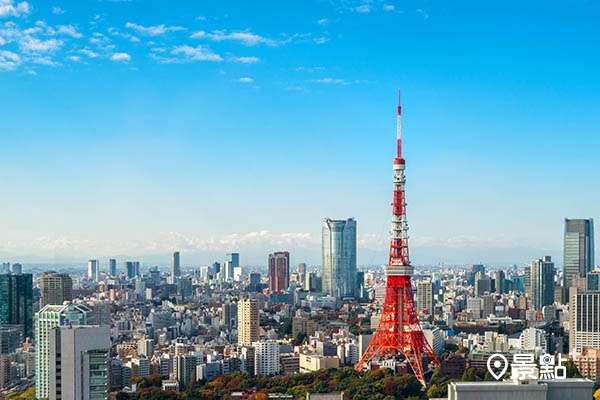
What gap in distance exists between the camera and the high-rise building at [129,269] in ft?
177

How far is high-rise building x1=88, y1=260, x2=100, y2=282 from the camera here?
48497mm

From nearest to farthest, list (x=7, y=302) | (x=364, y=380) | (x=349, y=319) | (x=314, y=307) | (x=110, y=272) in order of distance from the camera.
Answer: (x=364, y=380), (x=7, y=302), (x=349, y=319), (x=314, y=307), (x=110, y=272)

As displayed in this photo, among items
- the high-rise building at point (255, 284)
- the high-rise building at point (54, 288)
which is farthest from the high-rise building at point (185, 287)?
the high-rise building at point (54, 288)

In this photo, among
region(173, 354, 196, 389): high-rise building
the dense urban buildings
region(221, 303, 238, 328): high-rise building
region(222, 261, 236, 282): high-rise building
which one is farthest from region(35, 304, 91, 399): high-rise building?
region(222, 261, 236, 282): high-rise building

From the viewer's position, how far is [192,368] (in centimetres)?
1756

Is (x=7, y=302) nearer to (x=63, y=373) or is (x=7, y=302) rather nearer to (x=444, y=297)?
(x=63, y=373)

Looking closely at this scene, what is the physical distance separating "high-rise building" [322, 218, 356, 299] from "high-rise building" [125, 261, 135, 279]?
1471cm

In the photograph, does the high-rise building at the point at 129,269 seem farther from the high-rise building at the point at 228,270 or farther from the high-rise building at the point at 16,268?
the high-rise building at the point at 16,268

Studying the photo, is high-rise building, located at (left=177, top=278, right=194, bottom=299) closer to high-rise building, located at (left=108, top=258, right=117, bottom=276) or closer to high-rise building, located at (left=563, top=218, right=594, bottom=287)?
high-rise building, located at (left=108, top=258, right=117, bottom=276)

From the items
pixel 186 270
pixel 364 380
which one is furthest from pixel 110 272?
pixel 364 380

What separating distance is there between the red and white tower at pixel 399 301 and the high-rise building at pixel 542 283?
21032mm

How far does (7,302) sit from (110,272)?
27.0 meters

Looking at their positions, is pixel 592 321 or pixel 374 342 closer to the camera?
pixel 374 342

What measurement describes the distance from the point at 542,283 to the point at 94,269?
28.2 metres
